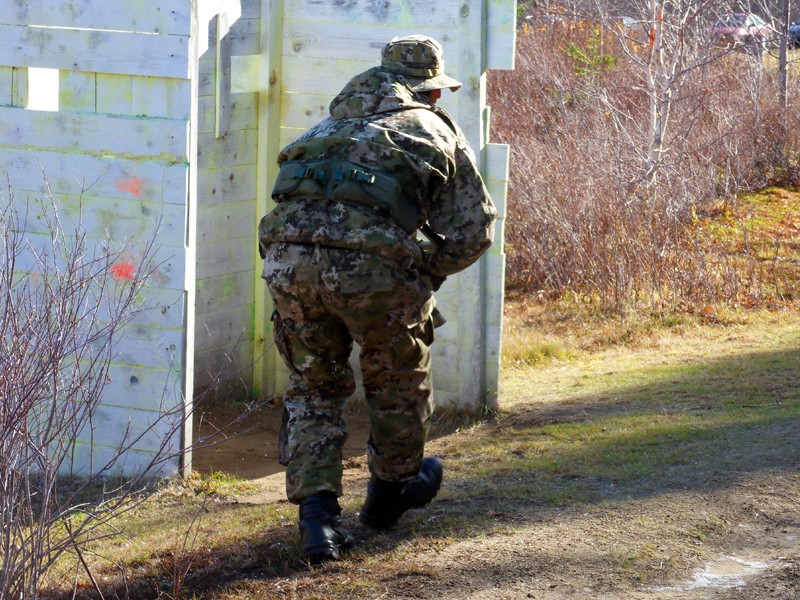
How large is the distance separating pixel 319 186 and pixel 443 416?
283 cm

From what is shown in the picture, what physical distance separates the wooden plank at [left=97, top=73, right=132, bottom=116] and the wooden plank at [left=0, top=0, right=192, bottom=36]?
0.77ft

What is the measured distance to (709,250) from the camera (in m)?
9.68

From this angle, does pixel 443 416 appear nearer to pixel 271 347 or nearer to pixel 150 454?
pixel 271 347

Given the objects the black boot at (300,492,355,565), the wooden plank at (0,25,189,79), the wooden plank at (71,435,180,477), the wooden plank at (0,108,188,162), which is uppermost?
the wooden plank at (0,25,189,79)

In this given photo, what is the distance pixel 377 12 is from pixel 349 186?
9.36 feet

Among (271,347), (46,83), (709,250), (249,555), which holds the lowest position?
(249,555)

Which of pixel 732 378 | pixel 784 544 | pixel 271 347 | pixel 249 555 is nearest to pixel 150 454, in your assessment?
pixel 249 555

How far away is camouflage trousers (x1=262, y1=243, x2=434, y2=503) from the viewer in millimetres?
3771

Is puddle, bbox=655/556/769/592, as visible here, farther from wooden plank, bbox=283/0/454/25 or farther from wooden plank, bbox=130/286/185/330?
wooden plank, bbox=283/0/454/25

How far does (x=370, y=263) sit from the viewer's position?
3.76 m

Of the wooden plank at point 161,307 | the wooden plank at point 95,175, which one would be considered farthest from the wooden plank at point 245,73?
Answer: the wooden plank at point 161,307

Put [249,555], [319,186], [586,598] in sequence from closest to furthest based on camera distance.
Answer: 1. [586,598]
2. [319,186]
3. [249,555]

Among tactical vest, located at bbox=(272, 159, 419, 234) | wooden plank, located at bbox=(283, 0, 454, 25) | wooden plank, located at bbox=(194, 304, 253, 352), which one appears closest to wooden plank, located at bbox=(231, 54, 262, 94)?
wooden plank, located at bbox=(283, 0, 454, 25)

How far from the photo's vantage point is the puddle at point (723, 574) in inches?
142
